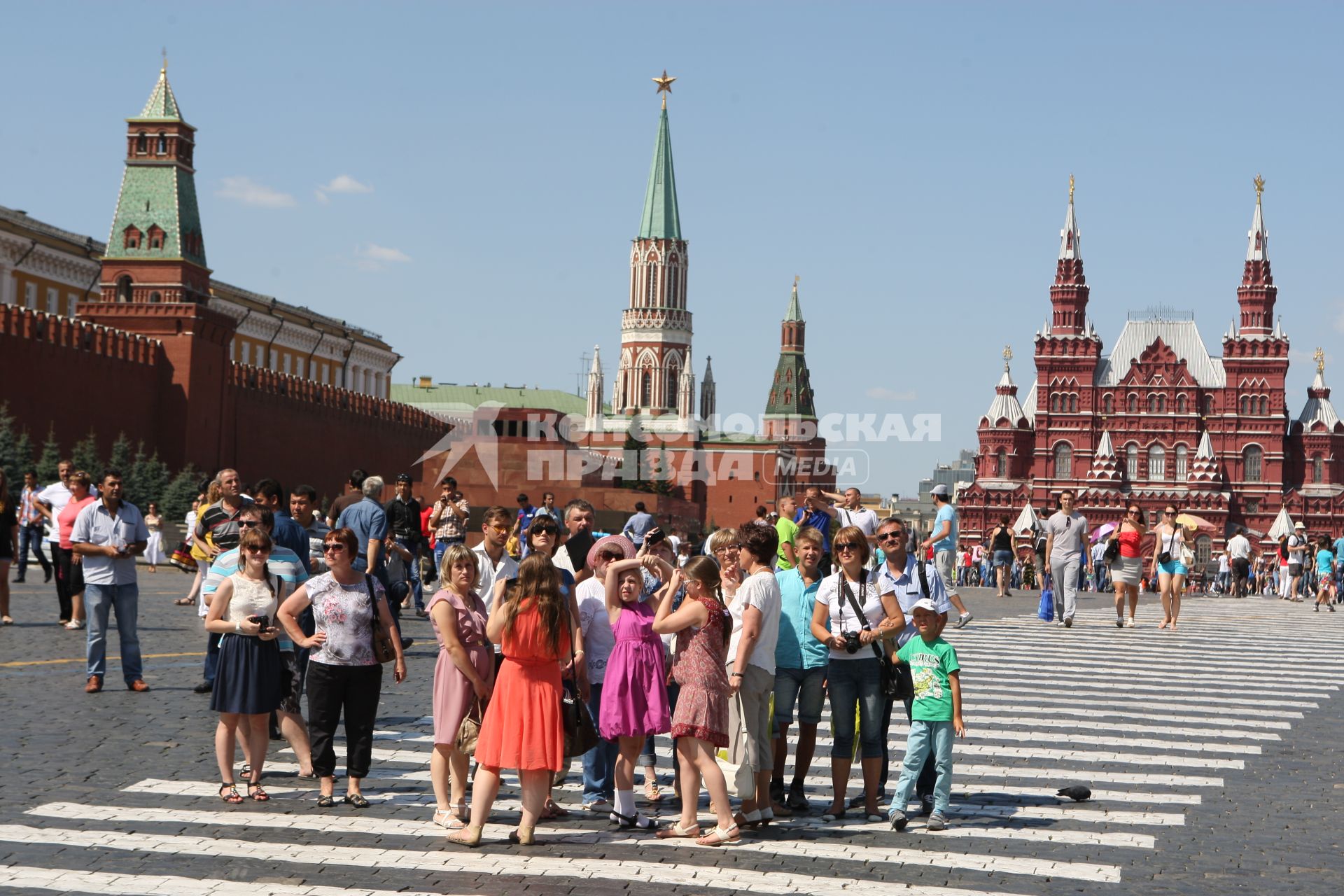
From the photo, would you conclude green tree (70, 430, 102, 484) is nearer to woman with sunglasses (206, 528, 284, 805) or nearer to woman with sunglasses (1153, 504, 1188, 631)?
woman with sunglasses (1153, 504, 1188, 631)

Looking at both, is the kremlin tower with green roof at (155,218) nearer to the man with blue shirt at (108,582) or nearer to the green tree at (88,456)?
the green tree at (88,456)

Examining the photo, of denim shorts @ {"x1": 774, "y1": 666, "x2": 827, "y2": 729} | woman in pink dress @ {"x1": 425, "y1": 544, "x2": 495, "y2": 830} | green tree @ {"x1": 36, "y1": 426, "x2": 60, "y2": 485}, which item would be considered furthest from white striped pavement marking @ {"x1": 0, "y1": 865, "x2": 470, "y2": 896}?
green tree @ {"x1": 36, "y1": 426, "x2": 60, "y2": 485}

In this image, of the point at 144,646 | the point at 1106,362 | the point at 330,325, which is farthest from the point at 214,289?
the point at 144,646

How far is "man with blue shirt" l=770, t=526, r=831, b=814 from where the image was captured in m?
8.21

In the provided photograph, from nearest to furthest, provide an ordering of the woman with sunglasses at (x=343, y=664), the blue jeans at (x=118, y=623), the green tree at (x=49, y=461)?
the woman with sunglasses at (x=343, y=664), the blue jeans at (x=118, y=623), the green tree at (x=49, y=461)

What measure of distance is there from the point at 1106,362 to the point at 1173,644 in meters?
77.9

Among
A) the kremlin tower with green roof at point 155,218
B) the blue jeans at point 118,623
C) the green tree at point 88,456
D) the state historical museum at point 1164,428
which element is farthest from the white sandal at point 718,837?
the state historical museum at point 1164,428

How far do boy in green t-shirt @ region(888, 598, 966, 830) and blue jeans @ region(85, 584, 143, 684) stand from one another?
5948mm

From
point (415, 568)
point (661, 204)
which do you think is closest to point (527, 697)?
point (415, 568)

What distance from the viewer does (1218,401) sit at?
297ft

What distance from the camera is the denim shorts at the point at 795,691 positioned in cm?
821

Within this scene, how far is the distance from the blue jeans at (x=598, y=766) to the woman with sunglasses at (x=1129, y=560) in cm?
1086

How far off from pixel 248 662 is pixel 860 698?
9.97ft

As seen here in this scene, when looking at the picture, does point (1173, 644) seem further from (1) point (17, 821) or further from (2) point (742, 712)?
(1) point (17, 821)
